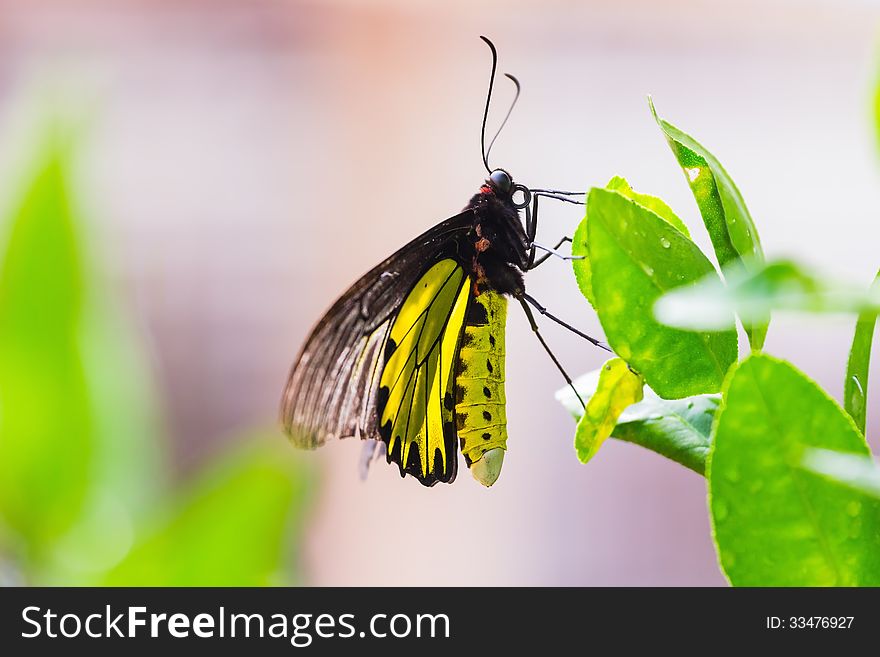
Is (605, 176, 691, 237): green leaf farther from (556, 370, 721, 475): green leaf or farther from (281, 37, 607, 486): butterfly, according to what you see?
(281, 37, 607, 486): butterfly

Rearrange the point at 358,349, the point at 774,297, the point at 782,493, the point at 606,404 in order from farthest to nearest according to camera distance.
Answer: the point at 358,349 < the point at 606,404 < the point at 782,493 < the point at 774,297

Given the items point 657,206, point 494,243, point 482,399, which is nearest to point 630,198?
point 657,206

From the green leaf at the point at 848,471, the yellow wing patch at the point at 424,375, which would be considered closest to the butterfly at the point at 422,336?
the yellow wing patch at the point at 424,375

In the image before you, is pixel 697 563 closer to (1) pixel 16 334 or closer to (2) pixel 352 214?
(2) pixel 352 214

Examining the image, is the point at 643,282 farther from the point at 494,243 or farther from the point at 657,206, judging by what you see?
the point at 494,243

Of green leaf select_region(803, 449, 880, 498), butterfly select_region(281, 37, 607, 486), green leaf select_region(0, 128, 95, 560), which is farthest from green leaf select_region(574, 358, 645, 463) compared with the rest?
butterfly select_region(281, 37, 607, 486)

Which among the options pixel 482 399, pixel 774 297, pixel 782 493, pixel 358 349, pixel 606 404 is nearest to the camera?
→ pixel 774 297
